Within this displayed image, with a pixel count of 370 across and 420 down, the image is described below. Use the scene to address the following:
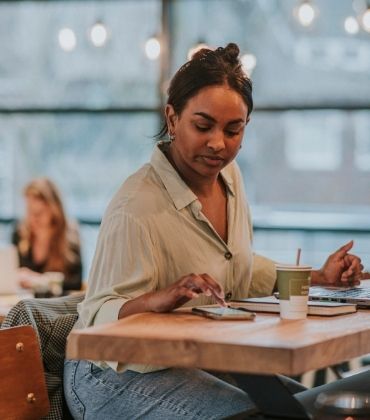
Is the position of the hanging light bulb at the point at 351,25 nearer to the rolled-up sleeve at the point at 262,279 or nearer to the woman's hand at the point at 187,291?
the rolled-up sleeve at the point at 262,279

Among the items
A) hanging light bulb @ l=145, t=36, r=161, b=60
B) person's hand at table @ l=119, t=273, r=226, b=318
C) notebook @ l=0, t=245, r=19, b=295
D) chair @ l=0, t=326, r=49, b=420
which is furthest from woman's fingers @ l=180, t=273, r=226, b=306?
hanging light bulb @ l=145, t=36, r=161, b=60

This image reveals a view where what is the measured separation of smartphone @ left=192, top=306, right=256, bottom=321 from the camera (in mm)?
2361

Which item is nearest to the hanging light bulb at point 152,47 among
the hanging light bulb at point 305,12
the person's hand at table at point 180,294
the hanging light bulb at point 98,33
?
the hanging light bulb at point 98,33

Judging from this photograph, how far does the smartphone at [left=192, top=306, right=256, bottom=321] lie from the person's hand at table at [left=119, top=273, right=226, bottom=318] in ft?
0.09

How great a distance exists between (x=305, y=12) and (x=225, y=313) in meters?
5.49

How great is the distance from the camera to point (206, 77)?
9.16 feet

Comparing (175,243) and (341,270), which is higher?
(175,243)

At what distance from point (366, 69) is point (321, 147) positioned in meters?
0.66

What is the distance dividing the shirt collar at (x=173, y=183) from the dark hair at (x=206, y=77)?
6.4 inches

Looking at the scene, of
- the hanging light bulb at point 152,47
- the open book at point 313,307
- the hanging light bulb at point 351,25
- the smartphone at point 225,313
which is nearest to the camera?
the smartphone at point 225,313

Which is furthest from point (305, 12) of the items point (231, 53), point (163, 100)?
point (231, 53)

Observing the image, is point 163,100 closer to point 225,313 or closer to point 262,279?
point 262,279

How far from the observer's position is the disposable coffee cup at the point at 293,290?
2.39 metres

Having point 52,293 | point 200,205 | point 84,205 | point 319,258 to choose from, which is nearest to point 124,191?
point 200,205
